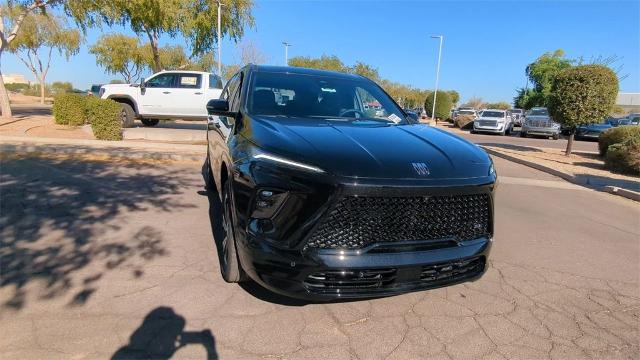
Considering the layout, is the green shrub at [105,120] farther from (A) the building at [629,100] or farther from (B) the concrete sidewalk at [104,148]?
(A) the building at [629,100]

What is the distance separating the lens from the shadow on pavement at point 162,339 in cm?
242

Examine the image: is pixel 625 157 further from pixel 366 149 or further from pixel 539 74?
pixel 539 74

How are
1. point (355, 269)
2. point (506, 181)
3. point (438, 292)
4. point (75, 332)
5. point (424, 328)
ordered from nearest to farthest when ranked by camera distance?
point (355, 269), point (75, 332), point (424, 328), point (438, 292), point (506, 181)

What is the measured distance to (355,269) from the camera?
2.39 metres

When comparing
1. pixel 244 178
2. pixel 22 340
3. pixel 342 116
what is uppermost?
pixel 342 116

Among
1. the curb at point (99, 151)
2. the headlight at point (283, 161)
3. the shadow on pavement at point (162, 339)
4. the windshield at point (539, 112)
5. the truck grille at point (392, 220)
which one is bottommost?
the shadow on pavement at point (162, 339)

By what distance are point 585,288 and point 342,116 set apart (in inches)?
104

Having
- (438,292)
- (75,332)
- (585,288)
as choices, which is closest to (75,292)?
(75,332)

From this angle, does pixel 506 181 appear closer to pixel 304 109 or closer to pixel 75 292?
pixel 304 109

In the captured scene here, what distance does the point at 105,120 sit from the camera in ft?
37.0

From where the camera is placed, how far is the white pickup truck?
44.5ft

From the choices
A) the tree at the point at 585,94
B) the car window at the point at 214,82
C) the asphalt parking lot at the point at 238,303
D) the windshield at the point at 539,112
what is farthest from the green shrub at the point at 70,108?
the windshield at the point at 539,112

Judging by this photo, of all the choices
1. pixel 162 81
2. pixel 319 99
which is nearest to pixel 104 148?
pixel 162 81

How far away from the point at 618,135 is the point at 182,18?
20455 millimetres
